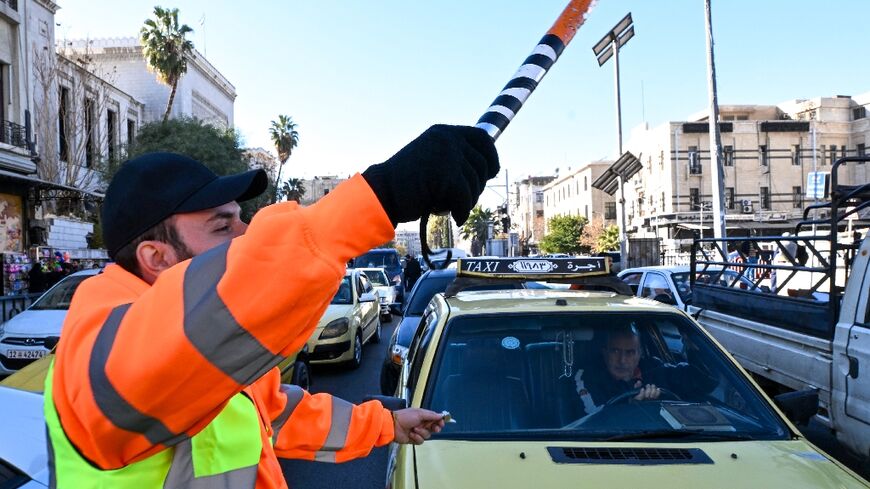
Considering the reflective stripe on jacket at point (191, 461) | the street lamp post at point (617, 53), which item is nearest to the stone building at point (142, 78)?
the street lamp post at point (617, 53)

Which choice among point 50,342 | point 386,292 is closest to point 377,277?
point 386,292

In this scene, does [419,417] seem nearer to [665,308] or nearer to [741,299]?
[665,308]

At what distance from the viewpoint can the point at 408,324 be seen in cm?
782

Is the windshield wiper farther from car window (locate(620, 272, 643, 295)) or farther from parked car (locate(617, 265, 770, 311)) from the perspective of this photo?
car window (locate(620, 272, 643, 295))

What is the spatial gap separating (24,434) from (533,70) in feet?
8.30

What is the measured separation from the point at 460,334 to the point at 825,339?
2.93 metres

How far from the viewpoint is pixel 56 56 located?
24.0 meters

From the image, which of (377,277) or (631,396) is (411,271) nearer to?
(377,277)

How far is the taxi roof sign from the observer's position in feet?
14.6

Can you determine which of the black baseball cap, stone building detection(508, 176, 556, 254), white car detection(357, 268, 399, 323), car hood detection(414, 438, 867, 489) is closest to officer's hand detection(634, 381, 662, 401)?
car hood detection(414, 438, 867, 489)

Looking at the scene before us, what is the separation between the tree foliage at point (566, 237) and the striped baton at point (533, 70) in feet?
174

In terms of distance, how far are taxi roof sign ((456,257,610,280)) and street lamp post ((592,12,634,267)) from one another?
1963cm

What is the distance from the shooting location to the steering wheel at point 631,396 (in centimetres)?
322

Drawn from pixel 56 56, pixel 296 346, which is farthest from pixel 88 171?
pixel 296 346
